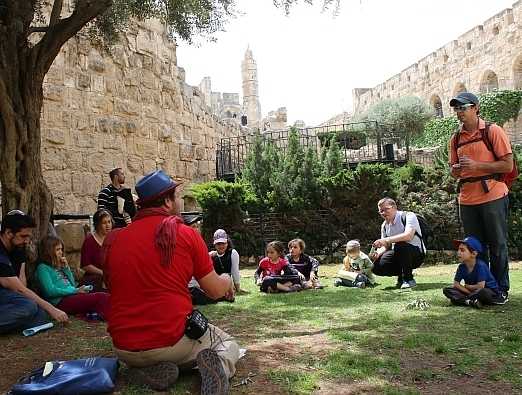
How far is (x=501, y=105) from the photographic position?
2378 centimetres

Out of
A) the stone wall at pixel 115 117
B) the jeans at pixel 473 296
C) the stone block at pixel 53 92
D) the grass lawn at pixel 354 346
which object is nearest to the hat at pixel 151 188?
the grass lawn at pixel 354 346

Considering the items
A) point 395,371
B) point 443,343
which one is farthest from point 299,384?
point 443,343

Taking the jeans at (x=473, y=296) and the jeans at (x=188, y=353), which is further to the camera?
the jeans at (x=473, y=296)

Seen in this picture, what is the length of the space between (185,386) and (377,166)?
354 inches

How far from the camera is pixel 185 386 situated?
2783mm

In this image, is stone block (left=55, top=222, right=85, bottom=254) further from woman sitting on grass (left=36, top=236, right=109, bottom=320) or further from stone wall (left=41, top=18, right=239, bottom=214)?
woman sitting on grass (left=36, top=236, right=109, bottom=320)

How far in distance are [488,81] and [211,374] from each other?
95.4ft

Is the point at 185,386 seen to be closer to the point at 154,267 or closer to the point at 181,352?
the point at 181,352

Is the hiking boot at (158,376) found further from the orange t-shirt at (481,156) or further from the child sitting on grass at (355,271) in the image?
the child sitting on grass at (355,271)

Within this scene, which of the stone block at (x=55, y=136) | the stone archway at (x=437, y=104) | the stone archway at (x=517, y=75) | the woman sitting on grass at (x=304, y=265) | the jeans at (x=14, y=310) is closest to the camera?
the jeans at (x=14, y=310)

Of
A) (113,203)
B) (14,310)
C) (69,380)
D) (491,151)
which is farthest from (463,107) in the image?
(113,203)

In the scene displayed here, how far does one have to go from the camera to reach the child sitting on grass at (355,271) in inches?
265

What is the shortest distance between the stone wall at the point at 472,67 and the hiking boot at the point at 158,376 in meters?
25.6

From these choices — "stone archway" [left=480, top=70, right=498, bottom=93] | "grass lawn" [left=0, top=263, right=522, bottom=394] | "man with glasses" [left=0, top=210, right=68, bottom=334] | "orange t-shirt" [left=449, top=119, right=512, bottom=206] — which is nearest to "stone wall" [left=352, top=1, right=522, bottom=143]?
"stone archway" [left=480, top=70, right=498, bottom=93]
